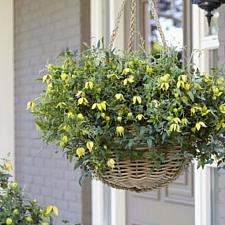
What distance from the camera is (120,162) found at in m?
1.87

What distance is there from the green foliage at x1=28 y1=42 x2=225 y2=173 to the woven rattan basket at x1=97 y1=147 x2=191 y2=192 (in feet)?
0.10

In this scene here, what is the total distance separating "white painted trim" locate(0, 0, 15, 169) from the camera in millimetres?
4938

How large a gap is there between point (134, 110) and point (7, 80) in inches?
128

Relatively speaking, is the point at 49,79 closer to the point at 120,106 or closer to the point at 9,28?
the point at 120,106

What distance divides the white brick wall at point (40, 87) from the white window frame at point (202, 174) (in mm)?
1115

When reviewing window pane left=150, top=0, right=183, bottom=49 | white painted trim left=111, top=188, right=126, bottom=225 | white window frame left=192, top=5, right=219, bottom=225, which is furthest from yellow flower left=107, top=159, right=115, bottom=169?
white painted trim left=111, top=188, right=126, bottom=225

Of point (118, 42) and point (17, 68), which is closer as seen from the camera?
point (118, 42)

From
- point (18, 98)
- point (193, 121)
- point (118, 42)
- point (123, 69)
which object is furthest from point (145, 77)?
point (18, 98)

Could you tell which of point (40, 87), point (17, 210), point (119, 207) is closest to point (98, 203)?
point (119, 207)

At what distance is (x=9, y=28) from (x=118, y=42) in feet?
4.69

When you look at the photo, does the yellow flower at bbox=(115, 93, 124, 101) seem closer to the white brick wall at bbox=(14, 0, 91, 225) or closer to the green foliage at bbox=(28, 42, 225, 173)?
the green foliage at bbox=(28, 42, 225, 173)

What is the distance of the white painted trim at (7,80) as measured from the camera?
16.2ft

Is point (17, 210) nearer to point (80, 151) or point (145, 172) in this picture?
point (80, 151)

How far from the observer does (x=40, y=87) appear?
14.5 feet
